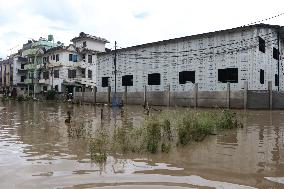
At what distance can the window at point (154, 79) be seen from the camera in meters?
36.9

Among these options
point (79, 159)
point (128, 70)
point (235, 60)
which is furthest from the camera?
point (128, 70)

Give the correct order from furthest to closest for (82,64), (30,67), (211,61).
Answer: (30,67) → (82,64) → (211,61)

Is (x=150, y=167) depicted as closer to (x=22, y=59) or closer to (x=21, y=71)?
(x=22, y=59)

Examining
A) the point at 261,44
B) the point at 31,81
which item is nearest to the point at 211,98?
the point at 261,44

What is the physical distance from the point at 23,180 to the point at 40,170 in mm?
776

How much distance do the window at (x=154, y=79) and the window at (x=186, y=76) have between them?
3022 millimetres

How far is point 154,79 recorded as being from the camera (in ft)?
123

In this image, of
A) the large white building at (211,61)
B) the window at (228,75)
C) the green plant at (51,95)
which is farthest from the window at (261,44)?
the green plant at (51,95)

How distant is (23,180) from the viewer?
6.48 m

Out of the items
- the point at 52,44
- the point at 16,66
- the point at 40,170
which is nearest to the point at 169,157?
the point at 40,170

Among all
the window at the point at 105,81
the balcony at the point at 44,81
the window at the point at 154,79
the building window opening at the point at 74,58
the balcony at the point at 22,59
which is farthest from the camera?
the balcony at the point at 22,59

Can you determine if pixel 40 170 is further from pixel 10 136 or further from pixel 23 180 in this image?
pixel 10 136

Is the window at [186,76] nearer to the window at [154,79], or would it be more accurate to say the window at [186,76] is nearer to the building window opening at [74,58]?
the window at [154,79]

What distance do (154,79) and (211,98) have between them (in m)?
9.02
